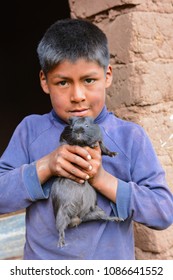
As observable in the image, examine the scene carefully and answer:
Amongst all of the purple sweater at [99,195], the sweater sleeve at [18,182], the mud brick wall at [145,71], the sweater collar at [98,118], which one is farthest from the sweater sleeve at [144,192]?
the mud brick wall at [145,71]

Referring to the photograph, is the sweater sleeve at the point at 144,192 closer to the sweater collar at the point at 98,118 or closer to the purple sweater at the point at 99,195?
the purple sweater at the point at 99,195

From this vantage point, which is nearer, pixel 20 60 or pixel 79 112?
pixel 79 112

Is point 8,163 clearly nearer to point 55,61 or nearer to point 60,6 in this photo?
point 55,61

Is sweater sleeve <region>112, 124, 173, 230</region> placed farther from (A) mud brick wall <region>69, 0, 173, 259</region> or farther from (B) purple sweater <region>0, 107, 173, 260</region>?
(A) mud brick wall <region>69, 0, 173, 259</region>

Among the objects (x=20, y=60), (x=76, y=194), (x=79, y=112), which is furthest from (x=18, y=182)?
(x=20, y=60)

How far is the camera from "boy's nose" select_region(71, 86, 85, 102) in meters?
1.32

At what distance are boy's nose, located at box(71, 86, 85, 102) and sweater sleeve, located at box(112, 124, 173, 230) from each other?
23cm

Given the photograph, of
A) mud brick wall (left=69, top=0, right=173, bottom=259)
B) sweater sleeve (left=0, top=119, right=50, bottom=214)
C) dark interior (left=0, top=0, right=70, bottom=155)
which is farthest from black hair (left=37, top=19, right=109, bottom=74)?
dark interior (left=0, top=0, right=70, bottom=155)

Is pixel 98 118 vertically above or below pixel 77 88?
below

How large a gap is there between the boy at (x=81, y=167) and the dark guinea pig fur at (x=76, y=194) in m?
0.03

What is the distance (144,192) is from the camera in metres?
1.33

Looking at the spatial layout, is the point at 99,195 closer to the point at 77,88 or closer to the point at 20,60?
the point at 77,88

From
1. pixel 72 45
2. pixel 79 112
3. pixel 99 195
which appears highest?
pixel 72 45

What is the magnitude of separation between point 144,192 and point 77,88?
39cm
